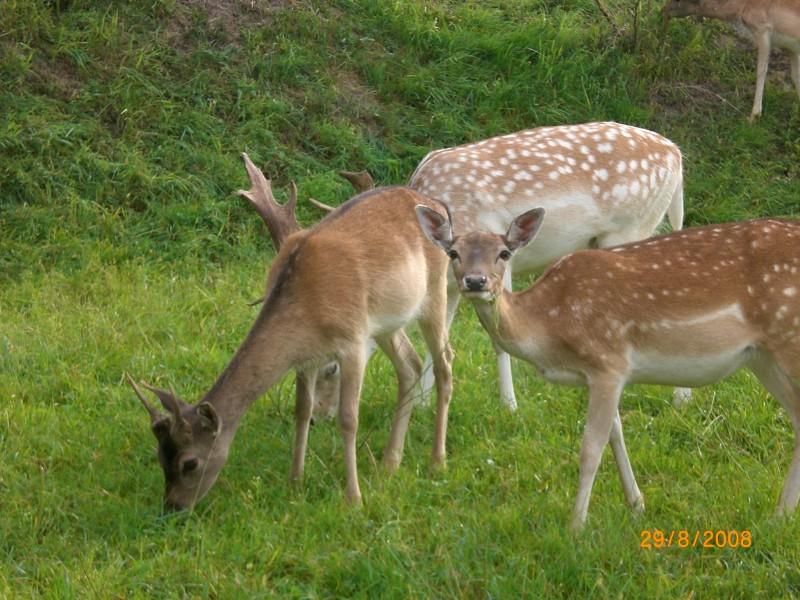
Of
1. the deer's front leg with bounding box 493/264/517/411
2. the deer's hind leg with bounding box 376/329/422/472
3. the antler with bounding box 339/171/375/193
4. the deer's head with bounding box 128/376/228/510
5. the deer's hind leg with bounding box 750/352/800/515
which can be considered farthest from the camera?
the antler with bounding box 339/171/375/193

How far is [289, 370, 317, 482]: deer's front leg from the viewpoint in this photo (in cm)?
667

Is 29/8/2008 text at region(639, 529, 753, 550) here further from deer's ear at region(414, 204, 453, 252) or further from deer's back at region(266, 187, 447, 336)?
deer's back at region(266, 187, 447, 336)

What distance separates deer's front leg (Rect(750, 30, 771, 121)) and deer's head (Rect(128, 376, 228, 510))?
7.62m

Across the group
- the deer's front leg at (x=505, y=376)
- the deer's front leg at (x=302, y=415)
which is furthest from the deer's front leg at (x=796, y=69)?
the deer's front leg at (x=302, y=415)

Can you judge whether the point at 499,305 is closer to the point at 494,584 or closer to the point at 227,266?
the point at 494,584

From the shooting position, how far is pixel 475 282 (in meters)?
5.84

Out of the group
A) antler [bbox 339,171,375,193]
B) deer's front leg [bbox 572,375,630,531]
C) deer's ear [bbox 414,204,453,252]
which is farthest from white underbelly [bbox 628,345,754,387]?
antler [bbox 339,171,375,193]

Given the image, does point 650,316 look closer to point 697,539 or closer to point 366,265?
point 697,539

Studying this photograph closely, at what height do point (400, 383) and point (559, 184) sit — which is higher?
point (559, 184)

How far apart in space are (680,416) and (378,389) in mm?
1706

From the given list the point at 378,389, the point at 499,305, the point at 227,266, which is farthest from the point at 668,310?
the point at 227,266

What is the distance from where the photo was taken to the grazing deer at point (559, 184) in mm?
8156

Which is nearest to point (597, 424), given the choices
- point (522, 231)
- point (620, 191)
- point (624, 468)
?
point (624, 468)

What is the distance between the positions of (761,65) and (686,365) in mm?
7144
